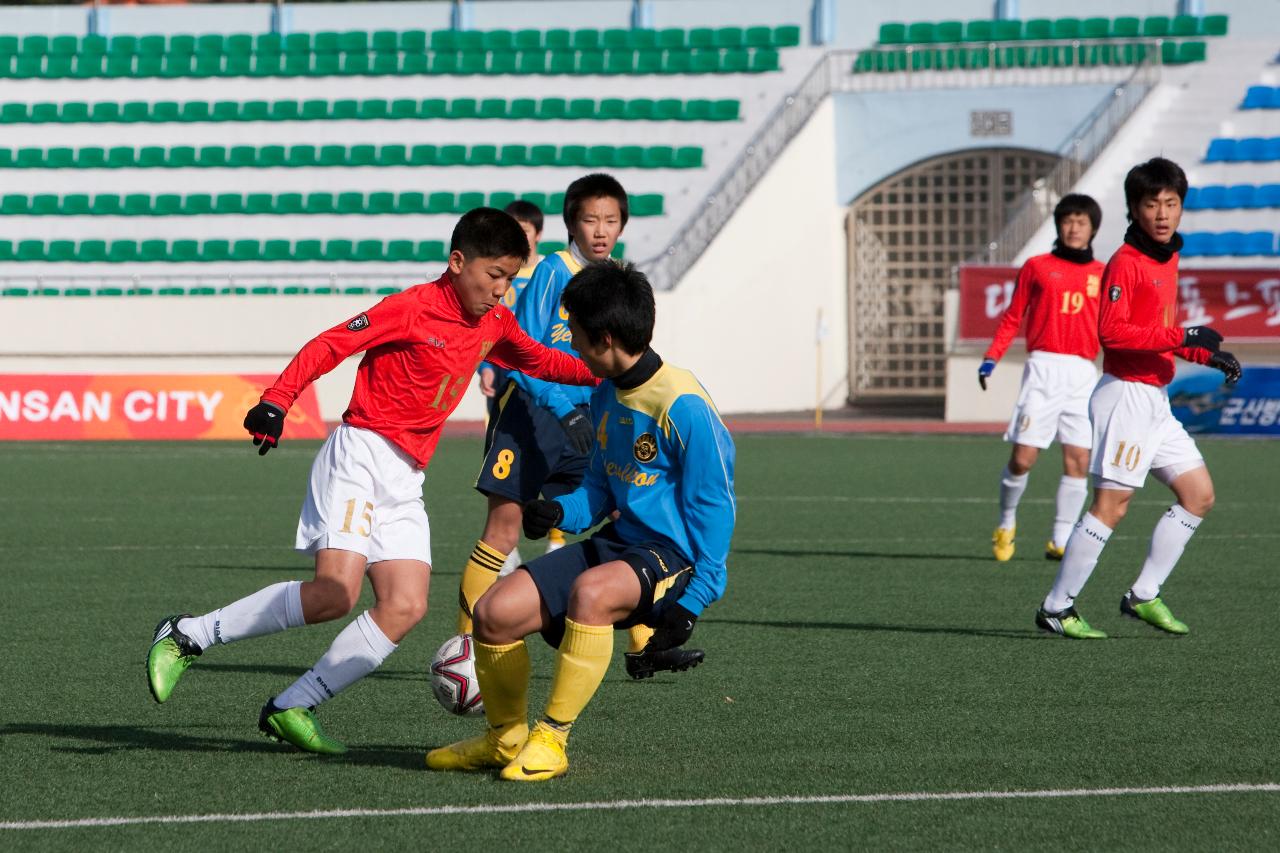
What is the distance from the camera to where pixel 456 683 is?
5.71 meters

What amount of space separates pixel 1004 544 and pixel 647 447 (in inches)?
247

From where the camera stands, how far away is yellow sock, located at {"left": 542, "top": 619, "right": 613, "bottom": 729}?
5059 millimetres

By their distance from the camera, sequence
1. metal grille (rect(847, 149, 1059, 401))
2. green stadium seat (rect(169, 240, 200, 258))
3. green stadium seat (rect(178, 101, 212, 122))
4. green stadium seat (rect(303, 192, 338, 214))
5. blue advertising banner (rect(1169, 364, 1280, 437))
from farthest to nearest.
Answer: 1. green stadium seat (rect(178, 101, 212, 122))
2. green stadium seat (rect(303, 192, 338, 214))
3. green stadium seat (rect(169, 240, 200, 258))
4. metal grille (rect(847, 149, 1059, 401))
5. blue advertising banner (rect(1169, 364, 1280, 437))

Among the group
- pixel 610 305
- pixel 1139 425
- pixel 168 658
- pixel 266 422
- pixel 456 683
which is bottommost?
pixel 456 683

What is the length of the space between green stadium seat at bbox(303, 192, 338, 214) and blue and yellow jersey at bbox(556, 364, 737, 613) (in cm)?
2703

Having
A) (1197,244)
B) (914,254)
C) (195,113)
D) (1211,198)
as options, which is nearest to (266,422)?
(1197,244)

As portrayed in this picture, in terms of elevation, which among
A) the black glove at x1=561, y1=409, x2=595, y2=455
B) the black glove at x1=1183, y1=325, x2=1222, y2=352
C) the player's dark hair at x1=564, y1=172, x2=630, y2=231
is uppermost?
the player's dark hair at x1=564, y1=172, x2=630, y2=231

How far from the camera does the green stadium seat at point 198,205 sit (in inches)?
1257

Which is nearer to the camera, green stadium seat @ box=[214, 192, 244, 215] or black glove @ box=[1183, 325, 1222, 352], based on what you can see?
black glove @ box=[1183, 325, 1222, 352]

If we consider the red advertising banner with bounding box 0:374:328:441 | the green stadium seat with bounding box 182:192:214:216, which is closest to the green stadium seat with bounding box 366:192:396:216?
the green stadium seat with bounding box 182:192:214:216

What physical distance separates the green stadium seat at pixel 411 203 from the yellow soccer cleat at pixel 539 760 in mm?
26676

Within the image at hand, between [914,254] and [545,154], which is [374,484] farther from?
[545,154]

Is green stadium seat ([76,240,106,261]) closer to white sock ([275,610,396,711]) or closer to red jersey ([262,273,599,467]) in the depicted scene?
red jersey ([262,273,599,467])

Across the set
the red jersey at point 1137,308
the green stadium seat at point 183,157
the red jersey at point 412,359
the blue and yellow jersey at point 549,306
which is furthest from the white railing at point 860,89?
the red jersey at point 412,359
